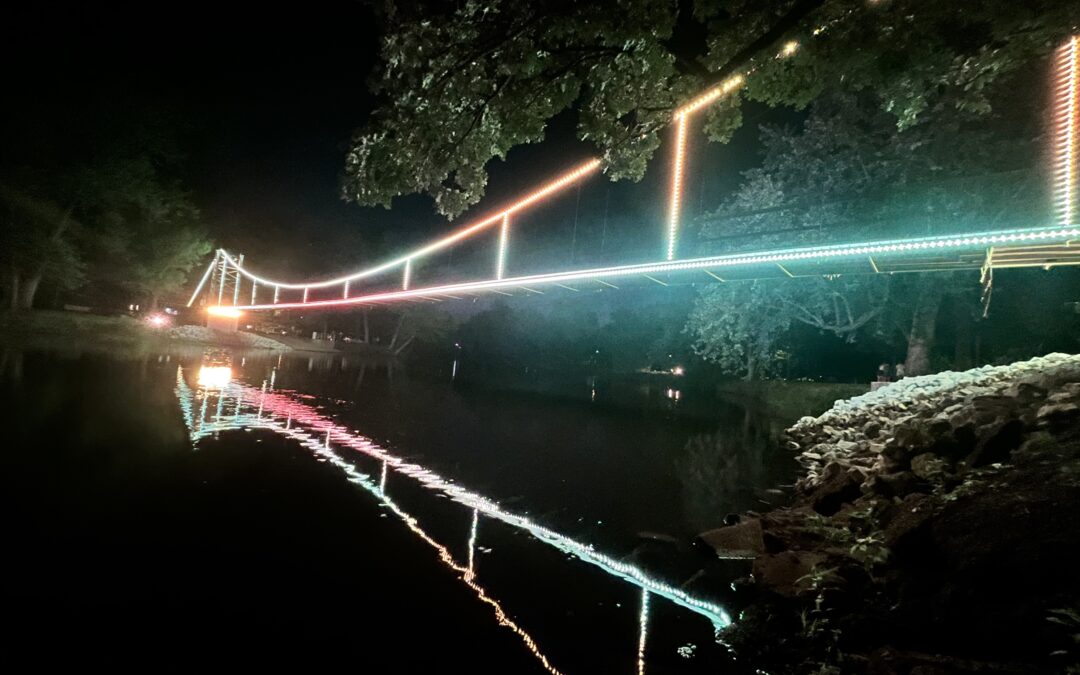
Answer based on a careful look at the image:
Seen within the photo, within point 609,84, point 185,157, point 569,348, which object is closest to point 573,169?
point 609,84

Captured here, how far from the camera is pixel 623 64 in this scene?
558cm

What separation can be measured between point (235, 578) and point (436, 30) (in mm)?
4878

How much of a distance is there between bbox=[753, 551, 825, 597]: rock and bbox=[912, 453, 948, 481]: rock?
2.05 metres

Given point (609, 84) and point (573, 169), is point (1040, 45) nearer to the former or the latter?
point (609, 84)

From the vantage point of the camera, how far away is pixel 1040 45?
5.03m

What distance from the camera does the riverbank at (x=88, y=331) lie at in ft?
68.6

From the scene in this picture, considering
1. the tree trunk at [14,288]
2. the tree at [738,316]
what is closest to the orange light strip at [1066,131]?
the tree at [738,316]

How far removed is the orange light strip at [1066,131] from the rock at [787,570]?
4443 mm

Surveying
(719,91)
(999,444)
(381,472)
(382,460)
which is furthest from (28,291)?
(999,444)

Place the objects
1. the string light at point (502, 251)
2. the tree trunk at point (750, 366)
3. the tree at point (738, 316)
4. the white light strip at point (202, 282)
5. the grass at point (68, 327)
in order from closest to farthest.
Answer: the string light at point (502, 251) < the grass at point (68, 327) < the tree at point (738, 316) < the tree trunk at point (750, 366) < the white light strip at point (202, 282)

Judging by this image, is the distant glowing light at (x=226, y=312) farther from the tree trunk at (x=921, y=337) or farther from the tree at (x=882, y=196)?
the tree trunk at (x=921, y=337)

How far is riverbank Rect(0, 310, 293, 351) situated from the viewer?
20906 mm

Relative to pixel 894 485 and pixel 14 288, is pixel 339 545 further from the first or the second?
pixel 14 288

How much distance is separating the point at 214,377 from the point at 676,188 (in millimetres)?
13407
